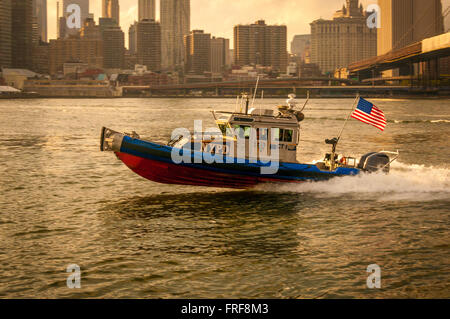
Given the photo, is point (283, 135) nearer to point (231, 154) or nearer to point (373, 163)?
point (231, 154)

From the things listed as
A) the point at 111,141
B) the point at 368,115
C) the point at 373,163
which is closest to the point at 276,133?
the point at 368,115

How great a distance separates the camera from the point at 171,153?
2195cm

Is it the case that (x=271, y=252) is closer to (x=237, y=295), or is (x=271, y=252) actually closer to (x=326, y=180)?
(x=237, y=295)

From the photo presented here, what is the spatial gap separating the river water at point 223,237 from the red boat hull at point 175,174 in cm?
86

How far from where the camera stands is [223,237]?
18.1 m

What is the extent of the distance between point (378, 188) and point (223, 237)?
953 cm

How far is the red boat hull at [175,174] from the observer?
22062mm

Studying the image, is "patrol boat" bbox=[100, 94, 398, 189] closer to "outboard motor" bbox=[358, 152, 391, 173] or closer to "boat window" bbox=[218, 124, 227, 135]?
"boat window" bbox=[218, 124, 227, 135]

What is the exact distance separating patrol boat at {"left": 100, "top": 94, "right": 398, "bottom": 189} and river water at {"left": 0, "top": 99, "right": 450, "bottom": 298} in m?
0.83

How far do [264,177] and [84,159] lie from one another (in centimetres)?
1885

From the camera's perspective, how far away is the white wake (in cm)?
2388

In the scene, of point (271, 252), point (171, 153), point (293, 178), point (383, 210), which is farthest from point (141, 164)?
point (383, 210)

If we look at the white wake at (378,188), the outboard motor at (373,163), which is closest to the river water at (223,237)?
the white wake at (378,188)

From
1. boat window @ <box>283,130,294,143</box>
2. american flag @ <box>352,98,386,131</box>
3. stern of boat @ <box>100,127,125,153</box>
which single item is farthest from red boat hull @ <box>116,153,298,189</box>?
american flag @ <box>352,98,386,131</box>
